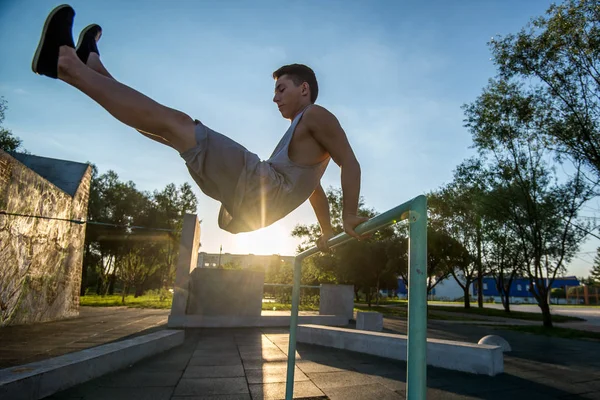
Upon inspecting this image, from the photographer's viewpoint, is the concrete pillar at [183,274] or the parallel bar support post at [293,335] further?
the concrete pillar at [183,274]

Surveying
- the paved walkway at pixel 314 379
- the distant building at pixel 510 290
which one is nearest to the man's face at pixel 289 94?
the paved walkway at pixel 314 379

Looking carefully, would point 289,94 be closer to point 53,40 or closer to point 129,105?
point 129,105

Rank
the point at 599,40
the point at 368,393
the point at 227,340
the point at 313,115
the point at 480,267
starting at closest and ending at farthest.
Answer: the point at 313,115 < the point at 368,393 < the point at 227,340 < the point at 599,40 < the point at 480,267

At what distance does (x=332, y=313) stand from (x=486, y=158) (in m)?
8.75

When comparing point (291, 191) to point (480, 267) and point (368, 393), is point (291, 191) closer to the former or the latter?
point (368, 393)

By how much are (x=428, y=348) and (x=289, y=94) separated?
4.34m

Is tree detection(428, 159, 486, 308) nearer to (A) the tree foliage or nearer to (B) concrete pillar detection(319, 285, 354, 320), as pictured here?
(B) concrete pillar detection(319, 285, 354, 320)

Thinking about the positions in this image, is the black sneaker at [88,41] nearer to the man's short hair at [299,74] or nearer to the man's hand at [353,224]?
the man's short hair at [299,74]

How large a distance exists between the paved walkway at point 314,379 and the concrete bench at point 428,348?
0.16 m

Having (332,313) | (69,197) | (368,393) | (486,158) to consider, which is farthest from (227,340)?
(486,158)

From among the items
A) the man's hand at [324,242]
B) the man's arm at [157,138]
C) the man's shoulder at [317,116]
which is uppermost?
the man's shoulder at [317,116]

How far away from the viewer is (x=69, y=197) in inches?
382

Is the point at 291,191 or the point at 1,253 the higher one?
the point at 291,191

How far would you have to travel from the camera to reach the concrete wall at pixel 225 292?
903cm
